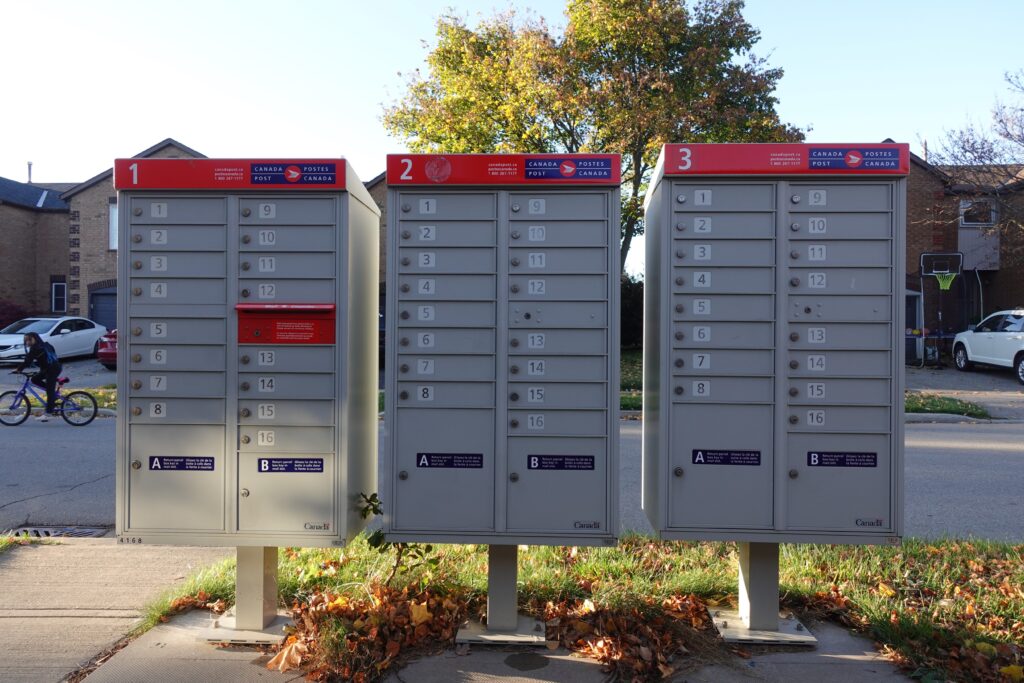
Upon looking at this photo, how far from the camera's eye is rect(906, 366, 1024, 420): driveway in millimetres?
14617

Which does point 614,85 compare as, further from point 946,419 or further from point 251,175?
point 251,175

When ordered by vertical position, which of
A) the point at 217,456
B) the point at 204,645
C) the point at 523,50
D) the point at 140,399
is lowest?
the point at 204,645

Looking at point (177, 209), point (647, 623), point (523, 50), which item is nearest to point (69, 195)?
point (523, 50)

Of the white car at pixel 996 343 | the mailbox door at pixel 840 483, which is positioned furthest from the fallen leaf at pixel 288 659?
the white car at pixel 996 343

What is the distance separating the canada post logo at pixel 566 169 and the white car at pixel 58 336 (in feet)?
69.1

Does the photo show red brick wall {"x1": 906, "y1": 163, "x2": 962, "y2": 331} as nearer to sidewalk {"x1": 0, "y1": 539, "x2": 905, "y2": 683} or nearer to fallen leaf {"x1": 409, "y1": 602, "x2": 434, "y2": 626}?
sidewalk {"x1": 0, "y1": 539, "x2": 905, "y2": 683}

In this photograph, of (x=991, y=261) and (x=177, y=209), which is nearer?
(x=177, y=209)

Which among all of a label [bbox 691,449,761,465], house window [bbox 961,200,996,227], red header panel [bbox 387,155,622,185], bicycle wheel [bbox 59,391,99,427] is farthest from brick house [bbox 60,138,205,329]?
a label [bbox 691,449,761,465]

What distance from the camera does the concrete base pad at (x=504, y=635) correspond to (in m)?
3.97

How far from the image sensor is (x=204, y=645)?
4.01 metres

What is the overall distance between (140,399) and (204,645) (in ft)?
4.43

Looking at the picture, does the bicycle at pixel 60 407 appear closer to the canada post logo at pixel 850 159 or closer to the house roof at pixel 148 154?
the canada post logo at pixel 850 159

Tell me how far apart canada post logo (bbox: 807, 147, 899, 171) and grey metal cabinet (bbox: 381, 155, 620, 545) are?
105 centimetres

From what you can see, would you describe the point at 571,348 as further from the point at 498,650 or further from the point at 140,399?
the point at 140,399
